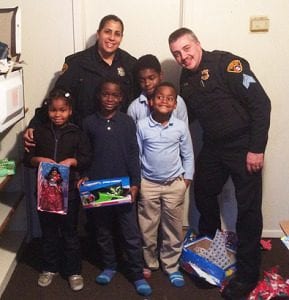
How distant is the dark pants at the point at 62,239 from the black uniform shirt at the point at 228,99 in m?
0.83

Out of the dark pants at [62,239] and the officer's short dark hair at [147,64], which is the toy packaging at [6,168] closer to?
the dark pants at [62,239]

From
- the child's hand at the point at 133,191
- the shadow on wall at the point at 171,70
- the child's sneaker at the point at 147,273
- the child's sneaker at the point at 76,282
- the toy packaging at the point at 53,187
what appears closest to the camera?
the toy packaging at the point at 53,187

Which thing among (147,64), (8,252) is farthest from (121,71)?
(8,252)

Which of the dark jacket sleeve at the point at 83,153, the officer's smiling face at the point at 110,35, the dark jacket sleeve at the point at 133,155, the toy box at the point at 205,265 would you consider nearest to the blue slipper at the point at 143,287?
the toy box at the point at 205,265

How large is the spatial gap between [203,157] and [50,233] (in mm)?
944

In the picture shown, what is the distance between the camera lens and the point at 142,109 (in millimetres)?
2162

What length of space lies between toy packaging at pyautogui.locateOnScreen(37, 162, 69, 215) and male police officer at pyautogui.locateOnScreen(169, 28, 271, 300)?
31.7 inches

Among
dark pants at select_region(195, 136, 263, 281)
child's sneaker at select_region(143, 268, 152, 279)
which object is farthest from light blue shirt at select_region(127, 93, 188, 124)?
child's sneaker at select_region(143, 268, 152, 279)

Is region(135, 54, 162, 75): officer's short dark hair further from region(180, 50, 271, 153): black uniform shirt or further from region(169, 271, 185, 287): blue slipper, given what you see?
region(169, 271, 185, 287): blue slipper

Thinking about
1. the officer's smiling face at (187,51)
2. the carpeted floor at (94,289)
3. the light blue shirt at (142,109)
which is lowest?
the carpeted floor at (94,289)

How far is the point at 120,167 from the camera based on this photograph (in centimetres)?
207

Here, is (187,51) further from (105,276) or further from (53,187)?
(105,276)

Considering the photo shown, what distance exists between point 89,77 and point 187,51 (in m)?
0.55

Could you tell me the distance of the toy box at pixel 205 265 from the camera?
2.23 metres
